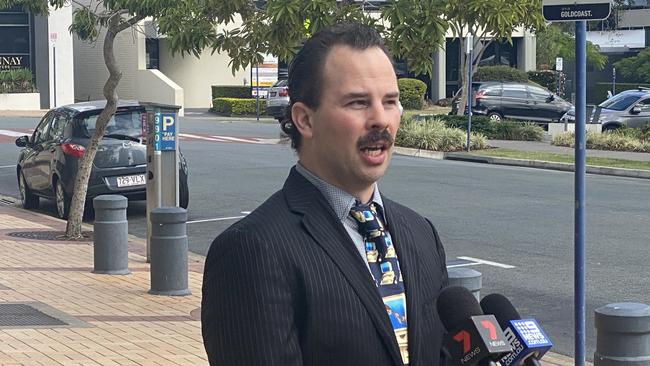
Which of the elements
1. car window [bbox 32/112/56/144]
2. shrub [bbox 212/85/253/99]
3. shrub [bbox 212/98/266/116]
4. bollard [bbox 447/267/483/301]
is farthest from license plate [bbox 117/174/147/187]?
shrub [bbox 212/85/253/99]

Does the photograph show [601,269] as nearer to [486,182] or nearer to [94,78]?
[486,182]

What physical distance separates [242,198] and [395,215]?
15131mm

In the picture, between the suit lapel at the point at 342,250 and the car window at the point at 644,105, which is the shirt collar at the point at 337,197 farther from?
the car window at the point at 644,105

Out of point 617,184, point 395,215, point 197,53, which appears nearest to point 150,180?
point 197,53

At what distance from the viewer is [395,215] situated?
294 cm

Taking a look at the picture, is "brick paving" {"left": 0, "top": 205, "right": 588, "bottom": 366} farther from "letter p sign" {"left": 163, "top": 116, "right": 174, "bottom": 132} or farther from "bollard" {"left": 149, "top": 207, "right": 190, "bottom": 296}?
"letter p sign" {"left": 163, "top": 116, "right": 174, "bottom": 132}

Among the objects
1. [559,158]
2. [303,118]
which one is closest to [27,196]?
[559,158]

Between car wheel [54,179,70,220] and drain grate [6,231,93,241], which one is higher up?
car wheel [54,179,70,220]

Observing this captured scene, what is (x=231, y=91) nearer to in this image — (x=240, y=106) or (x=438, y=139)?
(x=240, y=106)

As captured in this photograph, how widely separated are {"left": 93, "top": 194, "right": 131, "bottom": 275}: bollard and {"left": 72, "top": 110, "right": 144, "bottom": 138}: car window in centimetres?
483

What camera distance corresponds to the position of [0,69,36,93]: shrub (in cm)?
4559

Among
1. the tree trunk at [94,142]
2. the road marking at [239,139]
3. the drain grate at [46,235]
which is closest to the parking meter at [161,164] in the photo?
the tree trunk at [94,142]

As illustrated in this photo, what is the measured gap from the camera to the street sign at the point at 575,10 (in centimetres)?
642

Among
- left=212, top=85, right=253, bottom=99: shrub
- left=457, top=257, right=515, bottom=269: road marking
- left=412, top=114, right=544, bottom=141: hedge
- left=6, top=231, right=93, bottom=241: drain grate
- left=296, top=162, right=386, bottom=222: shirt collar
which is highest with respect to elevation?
left=212, top=85, right=253, bottom=99: shrub
